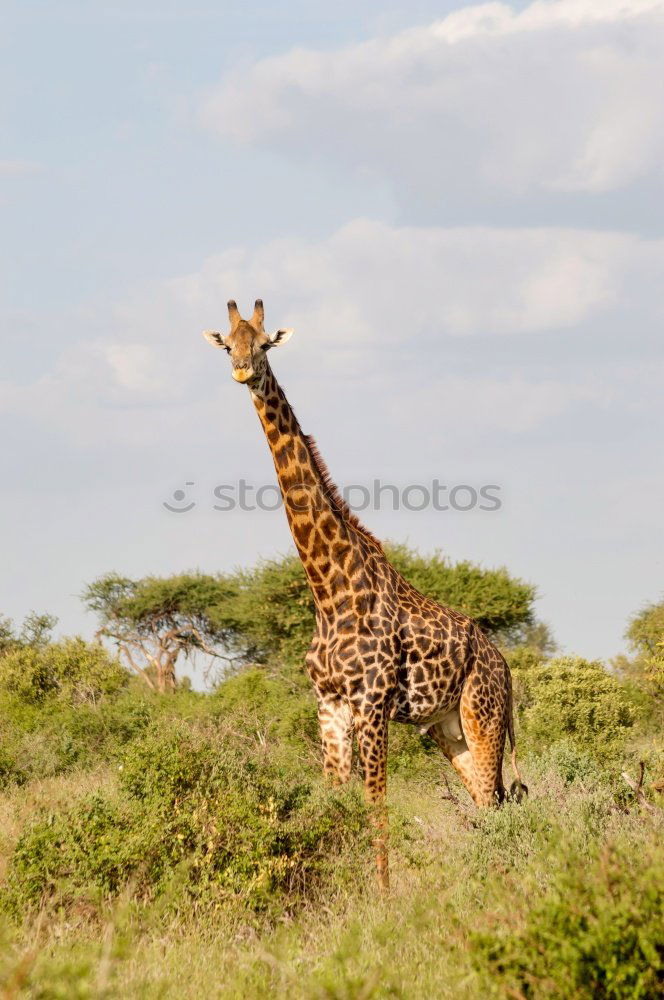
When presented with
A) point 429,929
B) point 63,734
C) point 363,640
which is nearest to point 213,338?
point 363,640

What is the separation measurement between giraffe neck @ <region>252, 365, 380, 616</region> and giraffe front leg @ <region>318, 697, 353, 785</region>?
83cm

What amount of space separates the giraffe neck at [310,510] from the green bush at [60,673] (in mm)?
14813

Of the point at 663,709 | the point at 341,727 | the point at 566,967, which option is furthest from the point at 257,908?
the point at 663,709

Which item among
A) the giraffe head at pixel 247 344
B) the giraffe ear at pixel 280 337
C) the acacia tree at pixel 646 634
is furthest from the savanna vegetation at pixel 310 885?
the acacia tree at pixel 646 634

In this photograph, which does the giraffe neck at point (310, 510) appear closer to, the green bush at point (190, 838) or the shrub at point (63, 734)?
the green bush at point (190, 838)

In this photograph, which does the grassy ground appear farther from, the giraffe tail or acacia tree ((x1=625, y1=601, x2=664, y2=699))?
acacia tree ((x1=625, y1=601, x2=664, y2=699))

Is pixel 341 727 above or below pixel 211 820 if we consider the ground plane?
above

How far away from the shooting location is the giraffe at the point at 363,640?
9.80 metres

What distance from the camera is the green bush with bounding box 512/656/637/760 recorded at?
17891 millimetres

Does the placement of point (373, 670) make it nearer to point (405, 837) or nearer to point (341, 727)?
point (341, 727)

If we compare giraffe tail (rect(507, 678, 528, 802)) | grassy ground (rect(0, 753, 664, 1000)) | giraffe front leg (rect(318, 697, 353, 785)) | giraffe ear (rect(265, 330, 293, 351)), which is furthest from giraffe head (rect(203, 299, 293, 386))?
giraffe tail (rect(507, 678, 528, 802))

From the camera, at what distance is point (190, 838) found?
809 cm

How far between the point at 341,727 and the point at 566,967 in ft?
16.0

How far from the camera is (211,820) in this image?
809cm
